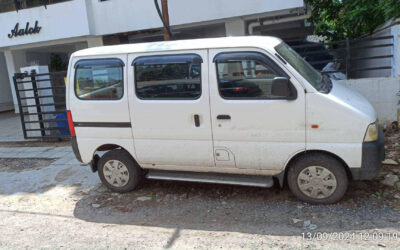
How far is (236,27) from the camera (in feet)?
35.3

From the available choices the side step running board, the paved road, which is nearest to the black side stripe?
the side step running board

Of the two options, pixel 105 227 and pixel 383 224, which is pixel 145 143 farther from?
pixel 383 224

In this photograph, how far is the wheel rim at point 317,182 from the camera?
3.76m

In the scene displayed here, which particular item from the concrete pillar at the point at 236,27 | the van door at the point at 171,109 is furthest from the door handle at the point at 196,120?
the concrete pillar at the point at 236,27

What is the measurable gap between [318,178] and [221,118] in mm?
1352

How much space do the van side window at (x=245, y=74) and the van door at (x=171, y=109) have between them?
0.22m

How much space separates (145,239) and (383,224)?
2578 millimetres

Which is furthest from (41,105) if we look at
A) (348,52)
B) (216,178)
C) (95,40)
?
(348,52)

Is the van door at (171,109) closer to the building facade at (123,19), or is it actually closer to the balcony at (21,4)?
the building facade at (123,19)

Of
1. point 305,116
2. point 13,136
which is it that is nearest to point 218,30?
point 13,136

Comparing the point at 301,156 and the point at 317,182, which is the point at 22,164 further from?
the point at 317,182

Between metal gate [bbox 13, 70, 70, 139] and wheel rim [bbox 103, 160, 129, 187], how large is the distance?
3719 mm

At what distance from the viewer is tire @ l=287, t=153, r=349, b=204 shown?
12.2 feet

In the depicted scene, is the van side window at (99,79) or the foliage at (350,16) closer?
the van side window at (99,79)
